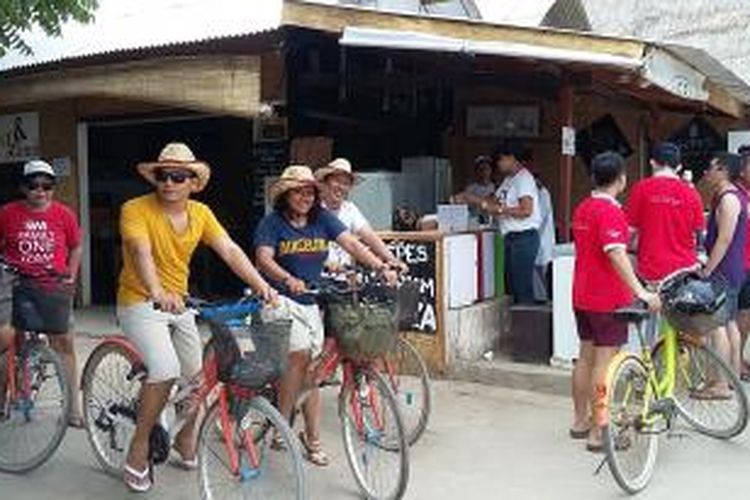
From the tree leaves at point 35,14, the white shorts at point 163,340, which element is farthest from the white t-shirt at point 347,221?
the tree leaves at point 35,14

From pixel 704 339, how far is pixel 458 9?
7.78 meters

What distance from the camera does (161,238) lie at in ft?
17.7

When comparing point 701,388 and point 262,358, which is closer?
point 262,358

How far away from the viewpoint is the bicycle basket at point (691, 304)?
6.24 meters

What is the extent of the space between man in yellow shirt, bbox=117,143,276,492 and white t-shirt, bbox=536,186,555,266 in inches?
164

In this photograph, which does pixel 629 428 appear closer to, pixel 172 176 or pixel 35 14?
pixel 172 176

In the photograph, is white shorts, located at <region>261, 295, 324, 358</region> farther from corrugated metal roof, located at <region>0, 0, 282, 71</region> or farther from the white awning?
corrugated metal roof, located at <region>0, 0, 282, 71</region>

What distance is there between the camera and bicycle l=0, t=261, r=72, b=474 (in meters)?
6.24

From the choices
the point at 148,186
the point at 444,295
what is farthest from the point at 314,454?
the point at 148,186

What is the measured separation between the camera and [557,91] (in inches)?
428

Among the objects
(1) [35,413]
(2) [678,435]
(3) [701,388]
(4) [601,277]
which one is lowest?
(2) [678,435]

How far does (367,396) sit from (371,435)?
0.63ft

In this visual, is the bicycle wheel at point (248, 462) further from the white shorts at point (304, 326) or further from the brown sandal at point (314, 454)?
the brown sandal at point (314, 454)

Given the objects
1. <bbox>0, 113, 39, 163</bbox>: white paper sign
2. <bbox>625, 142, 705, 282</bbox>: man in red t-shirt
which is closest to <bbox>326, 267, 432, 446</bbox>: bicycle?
<bbox>625, 142, 705, 282</bbox>: man in red t-shirt
